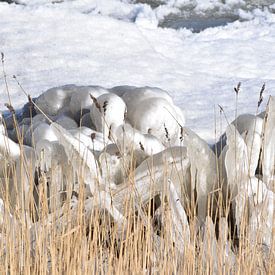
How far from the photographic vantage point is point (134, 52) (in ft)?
15.5

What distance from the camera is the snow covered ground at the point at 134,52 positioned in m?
4.04

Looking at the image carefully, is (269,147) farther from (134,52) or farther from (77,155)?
(134,52)

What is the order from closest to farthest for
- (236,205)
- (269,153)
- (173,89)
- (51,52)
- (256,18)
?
1. (236,205)
2. (269,153)
3. (173,89)
4. (51,52)
5. (256,18)

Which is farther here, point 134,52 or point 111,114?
point 134,52

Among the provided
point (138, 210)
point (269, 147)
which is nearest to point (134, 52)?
point (269, 147)

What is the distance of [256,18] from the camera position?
5.87m

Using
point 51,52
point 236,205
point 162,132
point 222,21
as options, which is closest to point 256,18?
point 222,21

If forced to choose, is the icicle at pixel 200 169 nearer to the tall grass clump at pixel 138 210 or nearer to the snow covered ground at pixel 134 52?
the tall grass clump at pixel 138 210

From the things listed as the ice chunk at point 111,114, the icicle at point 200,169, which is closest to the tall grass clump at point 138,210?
the icicle at point 200,169

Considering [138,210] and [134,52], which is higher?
[138,210]

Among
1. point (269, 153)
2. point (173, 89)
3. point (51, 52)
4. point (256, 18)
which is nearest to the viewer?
point (269, 153)

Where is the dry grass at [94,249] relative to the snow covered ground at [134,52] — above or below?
above

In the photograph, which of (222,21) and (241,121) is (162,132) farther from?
(222,21)

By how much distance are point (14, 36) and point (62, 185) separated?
9.98 feet
